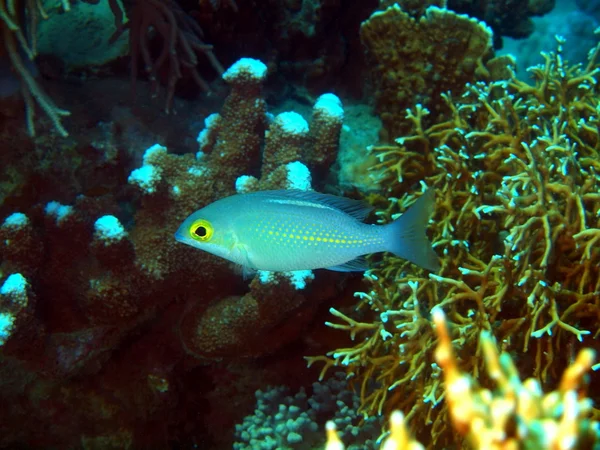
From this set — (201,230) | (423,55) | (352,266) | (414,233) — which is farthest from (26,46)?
(423,55)

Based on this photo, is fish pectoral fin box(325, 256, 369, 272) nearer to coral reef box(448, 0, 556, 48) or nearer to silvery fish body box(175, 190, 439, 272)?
silvery fish body box(175, 190, 439, 272)

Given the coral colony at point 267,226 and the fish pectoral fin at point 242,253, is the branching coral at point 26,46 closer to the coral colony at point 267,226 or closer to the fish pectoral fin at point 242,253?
the coral colony at point 267,226

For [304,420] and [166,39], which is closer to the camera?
[304,420]

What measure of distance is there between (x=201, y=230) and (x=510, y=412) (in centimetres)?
202

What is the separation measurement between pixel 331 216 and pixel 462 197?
140 centimetres

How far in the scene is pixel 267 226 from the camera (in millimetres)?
2678

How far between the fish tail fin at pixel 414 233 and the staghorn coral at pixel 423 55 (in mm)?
1858

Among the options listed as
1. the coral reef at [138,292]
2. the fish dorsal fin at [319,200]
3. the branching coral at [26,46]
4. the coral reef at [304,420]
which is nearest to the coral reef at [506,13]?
the coral reef at [138,292]

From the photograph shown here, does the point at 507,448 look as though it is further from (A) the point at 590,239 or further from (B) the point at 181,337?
(B) the point at 181,337

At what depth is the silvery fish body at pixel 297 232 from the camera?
8.50 feet

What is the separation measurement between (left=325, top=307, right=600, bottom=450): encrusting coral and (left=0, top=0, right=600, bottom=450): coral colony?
5.14 ft

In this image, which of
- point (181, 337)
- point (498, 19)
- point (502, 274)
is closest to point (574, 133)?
point (502, 274)

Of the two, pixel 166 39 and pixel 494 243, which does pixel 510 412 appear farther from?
pixel 166 39

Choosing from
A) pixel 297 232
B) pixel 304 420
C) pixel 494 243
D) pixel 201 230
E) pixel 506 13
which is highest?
pixel 506 13
